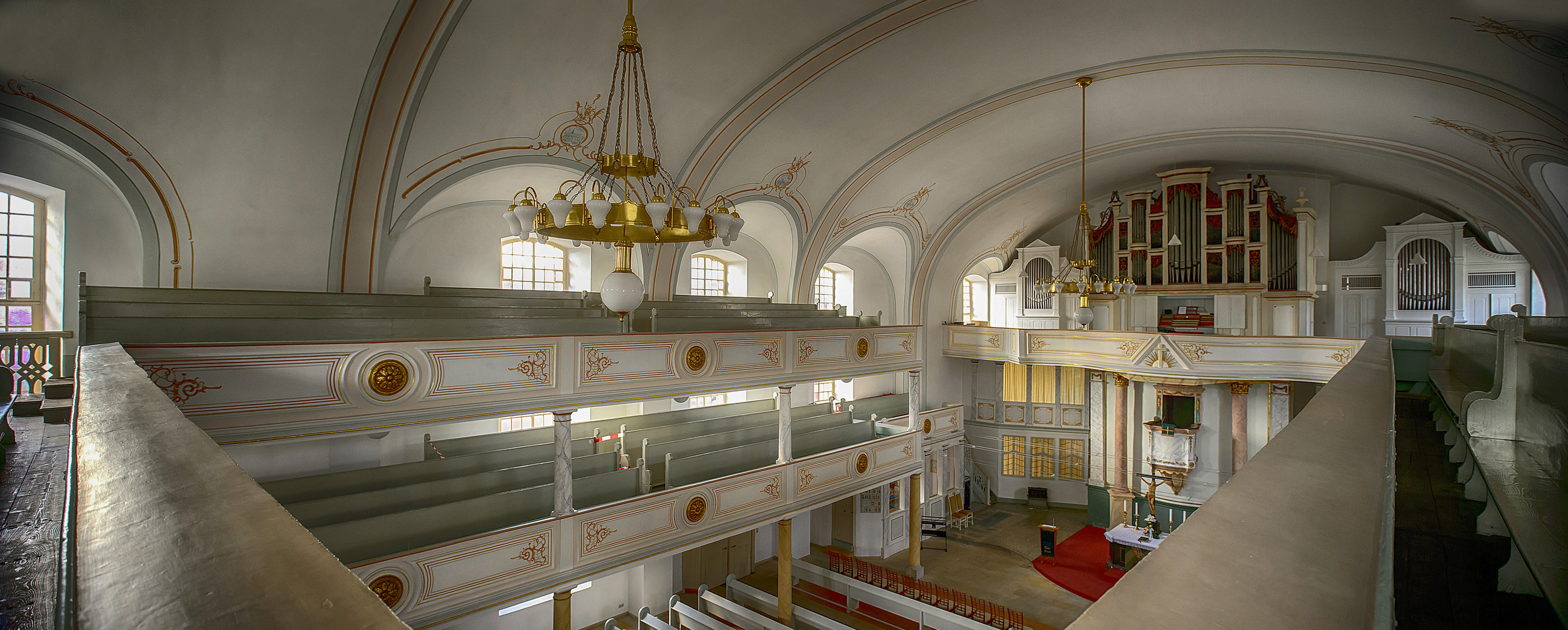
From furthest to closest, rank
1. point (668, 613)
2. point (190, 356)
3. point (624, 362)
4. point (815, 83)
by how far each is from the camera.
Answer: point (668, 613), point (815, 83), point (624, 362), point (190, 356)

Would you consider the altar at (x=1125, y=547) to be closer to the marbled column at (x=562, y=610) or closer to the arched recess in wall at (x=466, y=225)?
the marbled column at (x=562, y=610)

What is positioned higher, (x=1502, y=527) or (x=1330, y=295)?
(x=1330, y=295)

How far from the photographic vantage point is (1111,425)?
15102 mm

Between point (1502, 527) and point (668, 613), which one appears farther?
point (668, 613)

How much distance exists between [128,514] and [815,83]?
9063 mm

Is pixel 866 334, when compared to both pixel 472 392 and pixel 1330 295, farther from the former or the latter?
pixel 1330 295

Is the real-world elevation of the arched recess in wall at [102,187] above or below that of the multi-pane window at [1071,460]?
above

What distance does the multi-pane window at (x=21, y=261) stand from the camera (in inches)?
235

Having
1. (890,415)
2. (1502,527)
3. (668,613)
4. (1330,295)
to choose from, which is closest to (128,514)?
(1502,527)

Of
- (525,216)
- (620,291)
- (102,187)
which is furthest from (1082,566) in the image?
(102,187)

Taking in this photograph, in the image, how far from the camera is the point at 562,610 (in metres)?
6.57

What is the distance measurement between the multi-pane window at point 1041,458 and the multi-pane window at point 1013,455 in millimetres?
202

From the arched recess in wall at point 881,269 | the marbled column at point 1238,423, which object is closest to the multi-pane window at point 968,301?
the arched recess in wall at point 881,269

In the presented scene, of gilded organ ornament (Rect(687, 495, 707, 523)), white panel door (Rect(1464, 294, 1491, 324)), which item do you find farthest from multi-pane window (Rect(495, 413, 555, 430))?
white panel door (Rect(1464, 294, 1491, 324))
